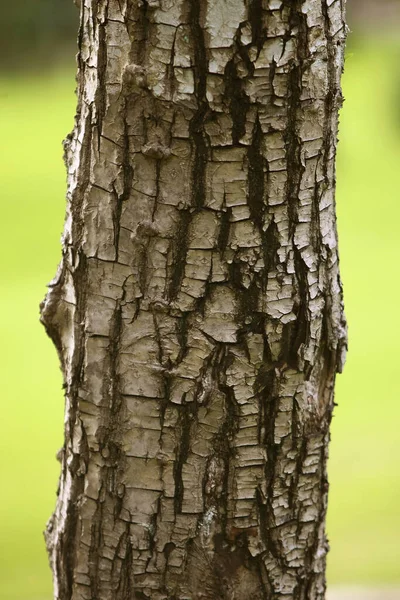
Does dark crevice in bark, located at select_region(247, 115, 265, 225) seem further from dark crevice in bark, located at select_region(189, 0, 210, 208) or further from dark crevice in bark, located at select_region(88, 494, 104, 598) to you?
dark crevice in bark, located at select_region(88, 494, 104, 598)

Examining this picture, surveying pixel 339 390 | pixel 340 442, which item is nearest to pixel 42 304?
pixel 340 442

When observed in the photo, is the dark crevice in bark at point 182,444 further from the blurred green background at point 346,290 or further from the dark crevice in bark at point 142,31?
the blurred green background at point 346,290

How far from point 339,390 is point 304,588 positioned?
2341 mm

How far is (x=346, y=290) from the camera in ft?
13.0

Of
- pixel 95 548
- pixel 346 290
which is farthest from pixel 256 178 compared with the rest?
pixel 346 290

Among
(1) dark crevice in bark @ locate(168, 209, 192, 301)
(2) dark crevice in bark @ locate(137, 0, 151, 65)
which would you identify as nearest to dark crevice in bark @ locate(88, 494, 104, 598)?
(1) dark crevice in bark @ locate(168, 209, 192, 301)

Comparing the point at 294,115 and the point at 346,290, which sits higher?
the point at 346,290

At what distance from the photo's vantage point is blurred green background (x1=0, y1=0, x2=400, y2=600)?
259 centimetres

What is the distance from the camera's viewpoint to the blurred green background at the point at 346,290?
8.50 ft

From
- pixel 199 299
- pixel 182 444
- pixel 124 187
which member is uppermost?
pixel 124 187

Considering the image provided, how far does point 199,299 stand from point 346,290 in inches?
124

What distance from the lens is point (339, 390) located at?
3346 millimetres

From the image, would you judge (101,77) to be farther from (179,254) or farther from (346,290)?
(346,290)

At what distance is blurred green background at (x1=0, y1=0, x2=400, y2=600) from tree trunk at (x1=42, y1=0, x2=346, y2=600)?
65 centimetres
